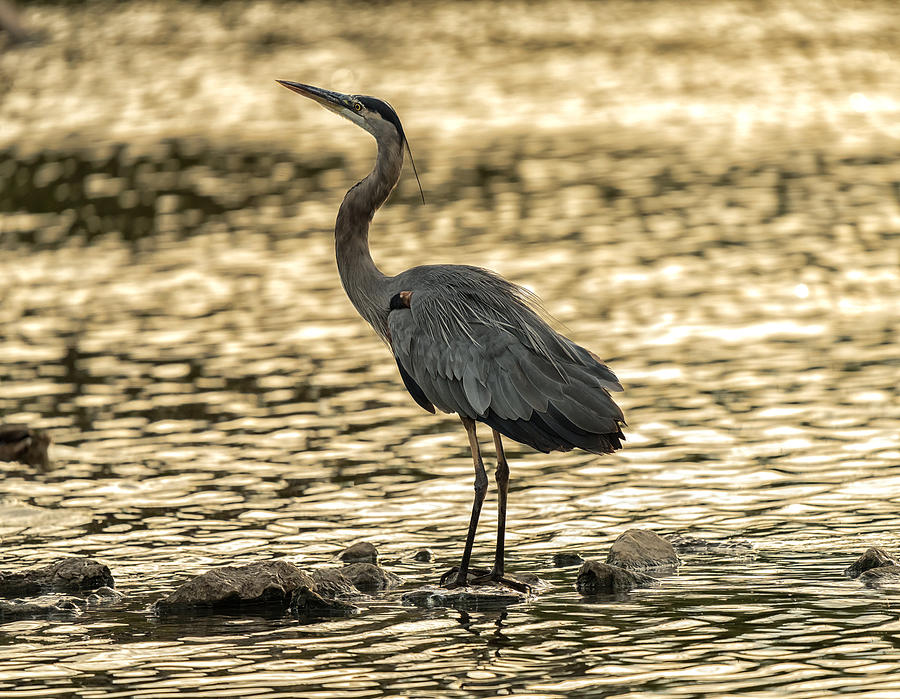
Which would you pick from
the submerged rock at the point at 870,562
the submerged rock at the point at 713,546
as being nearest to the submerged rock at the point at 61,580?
the submerged rock at the point at 713,546

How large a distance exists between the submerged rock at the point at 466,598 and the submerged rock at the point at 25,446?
556cm

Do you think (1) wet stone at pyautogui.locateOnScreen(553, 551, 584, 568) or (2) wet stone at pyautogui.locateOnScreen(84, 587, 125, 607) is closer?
(2) wet stone at pyautogui.locateOnScreen(84, 587, 125, 607)

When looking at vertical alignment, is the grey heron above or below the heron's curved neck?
below

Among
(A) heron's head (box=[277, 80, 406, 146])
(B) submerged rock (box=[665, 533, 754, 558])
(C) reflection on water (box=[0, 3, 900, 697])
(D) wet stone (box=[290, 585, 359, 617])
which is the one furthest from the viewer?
(A) heron's head (box=[277, 80, 406, 146])

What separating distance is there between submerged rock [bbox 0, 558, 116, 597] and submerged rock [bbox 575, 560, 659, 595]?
10.5 ft

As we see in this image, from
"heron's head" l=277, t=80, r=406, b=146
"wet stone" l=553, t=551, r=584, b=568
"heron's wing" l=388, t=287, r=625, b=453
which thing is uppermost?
"heron's head" l=277, t=80, r=406, b=146

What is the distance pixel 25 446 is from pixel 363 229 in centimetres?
464

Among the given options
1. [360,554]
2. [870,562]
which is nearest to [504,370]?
[360,554]

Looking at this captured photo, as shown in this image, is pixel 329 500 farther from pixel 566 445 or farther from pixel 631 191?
pixel 631 191

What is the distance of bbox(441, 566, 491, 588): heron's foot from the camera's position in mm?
10219

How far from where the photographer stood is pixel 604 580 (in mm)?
10070

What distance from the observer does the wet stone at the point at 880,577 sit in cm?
984

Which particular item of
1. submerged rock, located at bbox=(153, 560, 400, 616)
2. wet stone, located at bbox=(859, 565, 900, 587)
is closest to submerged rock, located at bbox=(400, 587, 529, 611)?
submerged rock, located at bbox=(153, 560, 400, 616)

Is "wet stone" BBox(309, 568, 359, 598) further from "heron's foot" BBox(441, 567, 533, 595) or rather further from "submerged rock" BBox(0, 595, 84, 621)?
"submerged rock" BBox(0, 595, 84, 621)
